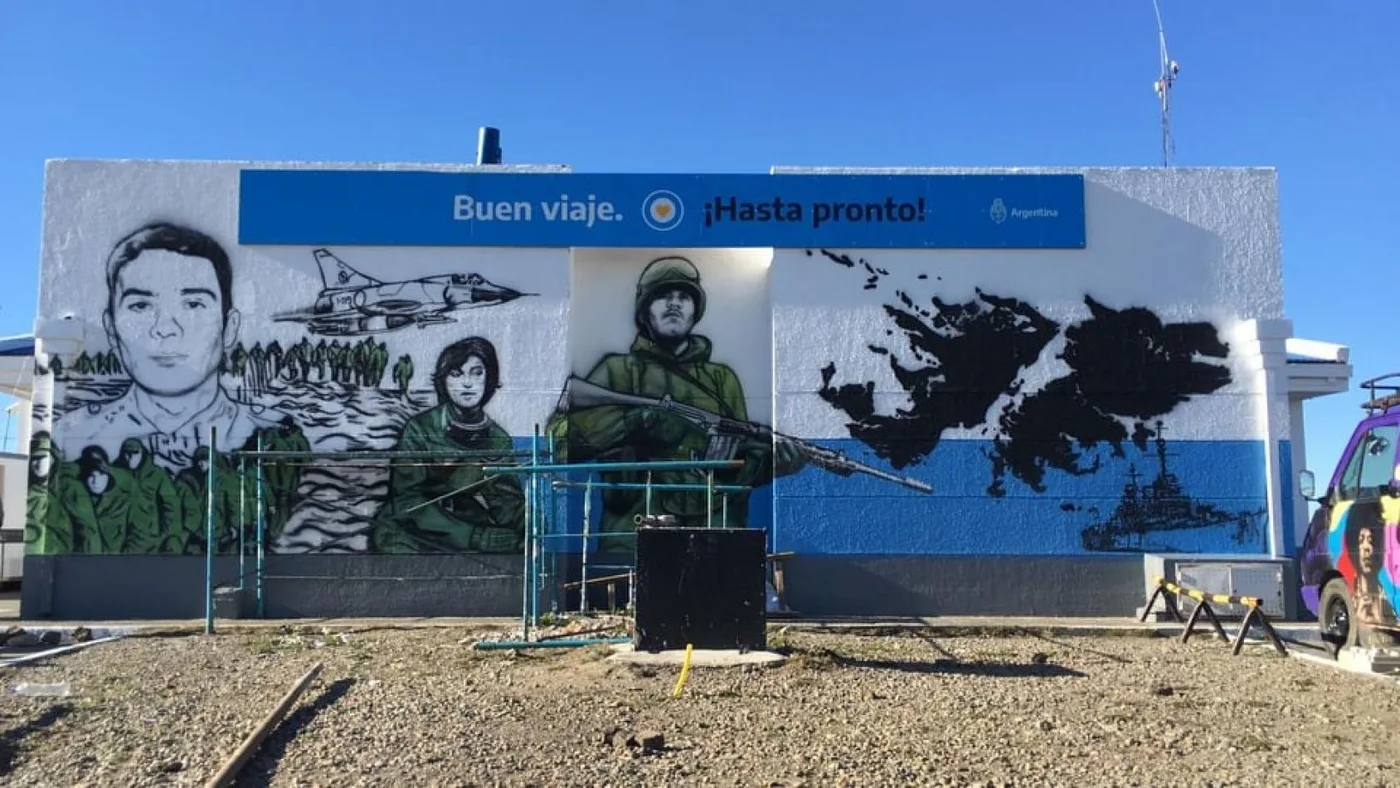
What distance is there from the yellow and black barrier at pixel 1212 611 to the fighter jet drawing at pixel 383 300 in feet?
33.2

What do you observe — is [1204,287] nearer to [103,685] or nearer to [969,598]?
[969,598]

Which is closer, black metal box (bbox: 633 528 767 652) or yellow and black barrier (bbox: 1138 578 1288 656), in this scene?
black metal box (bbox: 633 528 767 652)

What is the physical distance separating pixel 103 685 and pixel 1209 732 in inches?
387

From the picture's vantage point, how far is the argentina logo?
1798cm

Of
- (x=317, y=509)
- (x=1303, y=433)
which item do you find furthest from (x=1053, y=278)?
(x=317, y=509)

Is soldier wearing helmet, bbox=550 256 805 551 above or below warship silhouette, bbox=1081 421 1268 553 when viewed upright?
above

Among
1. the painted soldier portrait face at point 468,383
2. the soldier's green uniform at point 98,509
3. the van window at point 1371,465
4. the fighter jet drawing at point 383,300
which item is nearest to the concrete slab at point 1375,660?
the van window at point 1371,465

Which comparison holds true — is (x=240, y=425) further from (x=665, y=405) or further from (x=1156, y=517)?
(x=1156, y=517)

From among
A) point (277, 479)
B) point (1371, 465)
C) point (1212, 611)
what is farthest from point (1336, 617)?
point (277, 479)

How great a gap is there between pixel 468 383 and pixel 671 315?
331 centimetres

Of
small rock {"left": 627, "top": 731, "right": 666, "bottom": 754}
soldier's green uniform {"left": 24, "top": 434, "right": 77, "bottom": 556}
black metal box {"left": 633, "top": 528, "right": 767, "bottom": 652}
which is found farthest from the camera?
soldier's green uniform {"left": 24, "top": 434, "right": 77, "bottom": 556}

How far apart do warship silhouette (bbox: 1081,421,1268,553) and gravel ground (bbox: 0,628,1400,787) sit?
4.09 m

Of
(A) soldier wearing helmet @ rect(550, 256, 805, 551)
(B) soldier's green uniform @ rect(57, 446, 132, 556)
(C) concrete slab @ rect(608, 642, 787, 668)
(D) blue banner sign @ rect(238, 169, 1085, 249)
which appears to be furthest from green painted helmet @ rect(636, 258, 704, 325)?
(B) soldier's green uniform @ rect(57, 446, 132, 556)

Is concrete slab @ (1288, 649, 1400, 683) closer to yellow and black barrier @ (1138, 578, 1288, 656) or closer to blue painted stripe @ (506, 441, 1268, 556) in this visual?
yellow and black barrier @ (1138, 578, 1288, 656)
